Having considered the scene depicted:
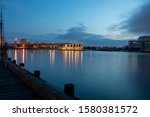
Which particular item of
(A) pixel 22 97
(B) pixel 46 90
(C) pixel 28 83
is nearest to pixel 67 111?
(B) pixel 46 90

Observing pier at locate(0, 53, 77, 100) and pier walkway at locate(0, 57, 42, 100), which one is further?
pier walkway at locate(0, 57, 42, 100)

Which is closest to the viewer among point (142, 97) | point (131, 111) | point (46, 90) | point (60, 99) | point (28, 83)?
point (131, 111)

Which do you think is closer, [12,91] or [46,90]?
[46,90]

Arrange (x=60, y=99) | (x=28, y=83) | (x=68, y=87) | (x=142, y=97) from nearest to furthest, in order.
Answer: (x=60, y=99)
(x=68, y=87)
(x=28, y=83)
(x=142, y=97)

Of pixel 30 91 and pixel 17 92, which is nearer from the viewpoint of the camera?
pixel 17 92

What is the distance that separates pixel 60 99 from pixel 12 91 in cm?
441

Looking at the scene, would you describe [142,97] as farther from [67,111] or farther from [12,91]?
[67,111]

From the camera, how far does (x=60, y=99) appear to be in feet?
30.2

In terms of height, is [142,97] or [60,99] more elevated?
[60,99]

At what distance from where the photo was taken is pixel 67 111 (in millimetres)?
8016

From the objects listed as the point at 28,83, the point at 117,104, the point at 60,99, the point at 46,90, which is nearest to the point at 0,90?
the point at 28,83

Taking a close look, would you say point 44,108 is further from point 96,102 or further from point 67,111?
point 96,102

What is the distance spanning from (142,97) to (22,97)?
14896 mm

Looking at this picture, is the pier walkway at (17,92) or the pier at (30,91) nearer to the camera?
the pier at (30,91)
